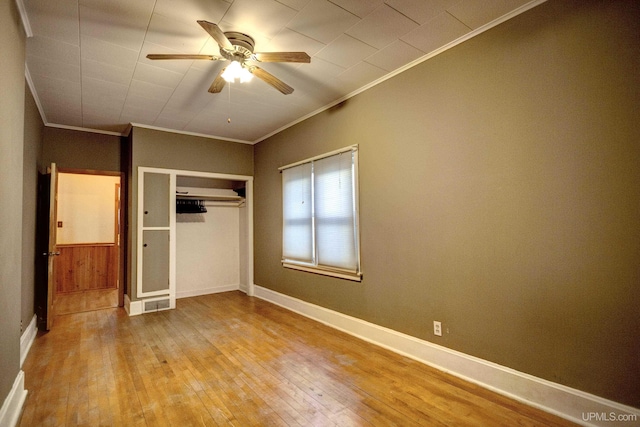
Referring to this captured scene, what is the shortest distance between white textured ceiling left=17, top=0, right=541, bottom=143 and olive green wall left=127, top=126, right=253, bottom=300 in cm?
72

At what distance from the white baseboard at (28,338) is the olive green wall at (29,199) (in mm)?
63

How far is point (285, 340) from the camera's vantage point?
3445mm

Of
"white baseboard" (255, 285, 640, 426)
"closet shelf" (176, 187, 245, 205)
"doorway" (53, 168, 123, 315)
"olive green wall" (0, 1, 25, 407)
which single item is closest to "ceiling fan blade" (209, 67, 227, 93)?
"olive green wall" (0, 1, 25, 407)

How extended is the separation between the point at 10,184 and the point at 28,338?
7.65 feet

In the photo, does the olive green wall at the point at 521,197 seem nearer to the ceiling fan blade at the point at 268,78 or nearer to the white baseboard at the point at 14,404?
the ceiling fan blade at the point at 268,78

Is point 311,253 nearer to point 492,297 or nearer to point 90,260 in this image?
point 492,297

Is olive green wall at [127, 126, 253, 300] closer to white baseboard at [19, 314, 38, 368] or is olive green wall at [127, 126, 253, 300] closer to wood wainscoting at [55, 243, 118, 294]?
white baseboard at [19, 314, 38, 368]

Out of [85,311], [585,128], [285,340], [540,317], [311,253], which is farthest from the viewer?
[85,311]

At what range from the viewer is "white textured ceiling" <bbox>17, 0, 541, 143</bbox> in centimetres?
221

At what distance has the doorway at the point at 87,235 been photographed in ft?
20.4

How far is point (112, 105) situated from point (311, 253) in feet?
10.4

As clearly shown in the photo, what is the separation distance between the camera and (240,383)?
251 centimetres

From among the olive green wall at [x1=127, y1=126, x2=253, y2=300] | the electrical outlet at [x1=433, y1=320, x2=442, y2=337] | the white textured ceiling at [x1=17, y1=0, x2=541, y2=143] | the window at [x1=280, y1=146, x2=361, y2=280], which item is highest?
the white textured ceiling at [x1=17, y1=0, x2=541, y2=143]

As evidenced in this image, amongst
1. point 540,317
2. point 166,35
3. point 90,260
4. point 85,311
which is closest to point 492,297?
point 540,317
